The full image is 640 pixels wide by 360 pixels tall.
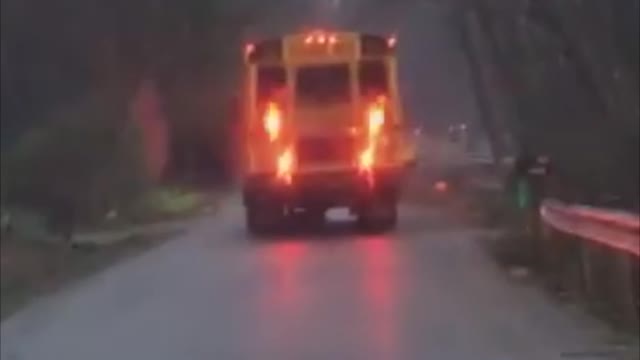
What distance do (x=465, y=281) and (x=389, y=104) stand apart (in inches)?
449

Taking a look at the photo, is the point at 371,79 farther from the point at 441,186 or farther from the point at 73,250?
the point at 441,186

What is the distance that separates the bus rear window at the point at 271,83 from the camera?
35.0m

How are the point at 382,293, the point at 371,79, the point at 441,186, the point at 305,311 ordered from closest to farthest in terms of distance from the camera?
the point at 305,311 < the point at 382,293 < the point at 371,79 < the point at 441,186

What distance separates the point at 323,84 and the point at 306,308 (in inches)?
583

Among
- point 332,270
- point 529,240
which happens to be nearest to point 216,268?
point 332,270

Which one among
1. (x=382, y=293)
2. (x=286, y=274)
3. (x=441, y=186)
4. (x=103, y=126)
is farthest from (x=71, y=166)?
(x=382, y=293)

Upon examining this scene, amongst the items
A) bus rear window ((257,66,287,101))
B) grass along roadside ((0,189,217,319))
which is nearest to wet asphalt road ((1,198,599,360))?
grass along roadside ((0,189,217,319))

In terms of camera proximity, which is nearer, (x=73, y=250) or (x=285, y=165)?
(x=285, y=165)

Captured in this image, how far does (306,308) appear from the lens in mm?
20500

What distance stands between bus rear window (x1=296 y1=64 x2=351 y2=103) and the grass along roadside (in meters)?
3.94

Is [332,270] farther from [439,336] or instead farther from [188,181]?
[188,181]

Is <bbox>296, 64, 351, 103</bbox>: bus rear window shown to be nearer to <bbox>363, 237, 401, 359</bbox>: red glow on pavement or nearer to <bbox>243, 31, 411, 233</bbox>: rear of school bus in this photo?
<bbox>243, 31, 411, 233</bbox>: rear of school bus

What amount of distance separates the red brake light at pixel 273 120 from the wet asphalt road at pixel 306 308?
1.85 m

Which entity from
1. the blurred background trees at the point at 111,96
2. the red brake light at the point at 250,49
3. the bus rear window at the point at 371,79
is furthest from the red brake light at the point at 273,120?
the blurred background trees at the point at 111,96
